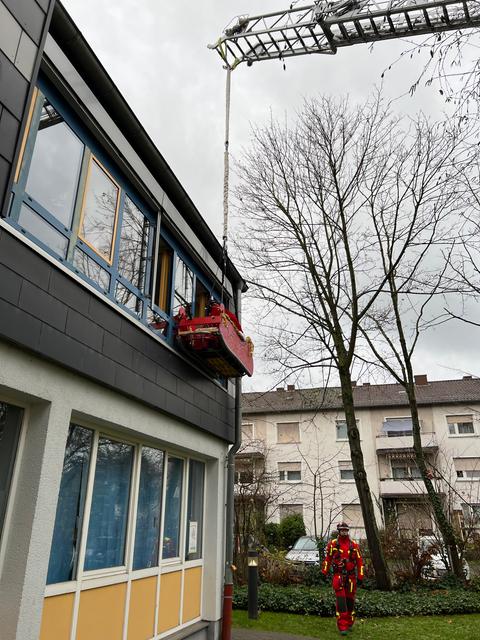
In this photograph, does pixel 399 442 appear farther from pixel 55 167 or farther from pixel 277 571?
pixel 55 167

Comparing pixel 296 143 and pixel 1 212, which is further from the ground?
pixel 296 143

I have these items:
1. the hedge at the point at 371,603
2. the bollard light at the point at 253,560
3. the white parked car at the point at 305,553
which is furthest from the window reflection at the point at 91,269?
the white parked car at the point at 305,553

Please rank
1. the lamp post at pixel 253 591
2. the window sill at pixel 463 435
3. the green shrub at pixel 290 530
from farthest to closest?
the window sill at pixel 463 435 → the green shrub at pixel 290 530 → the lamp post at pixel 253 591

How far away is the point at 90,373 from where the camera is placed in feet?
15.6

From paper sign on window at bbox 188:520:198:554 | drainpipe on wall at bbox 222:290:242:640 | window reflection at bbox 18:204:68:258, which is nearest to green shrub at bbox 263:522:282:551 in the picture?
drainpipe on wall at bbox 222:290:242:640

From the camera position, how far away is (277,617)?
980 cm

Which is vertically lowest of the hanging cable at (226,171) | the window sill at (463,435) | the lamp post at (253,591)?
the lamp post at (253,591)

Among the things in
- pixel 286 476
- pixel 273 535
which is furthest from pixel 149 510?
pixel 286 476

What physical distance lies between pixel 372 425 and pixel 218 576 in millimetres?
25213

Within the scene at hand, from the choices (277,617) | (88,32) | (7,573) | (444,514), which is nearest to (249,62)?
(88,32)

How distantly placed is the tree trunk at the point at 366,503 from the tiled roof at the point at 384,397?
1538cm

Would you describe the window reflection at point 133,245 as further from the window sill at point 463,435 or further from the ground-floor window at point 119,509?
the window sill at point 463,435

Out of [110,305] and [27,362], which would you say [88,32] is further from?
[27,362]

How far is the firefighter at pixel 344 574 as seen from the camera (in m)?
8.58
